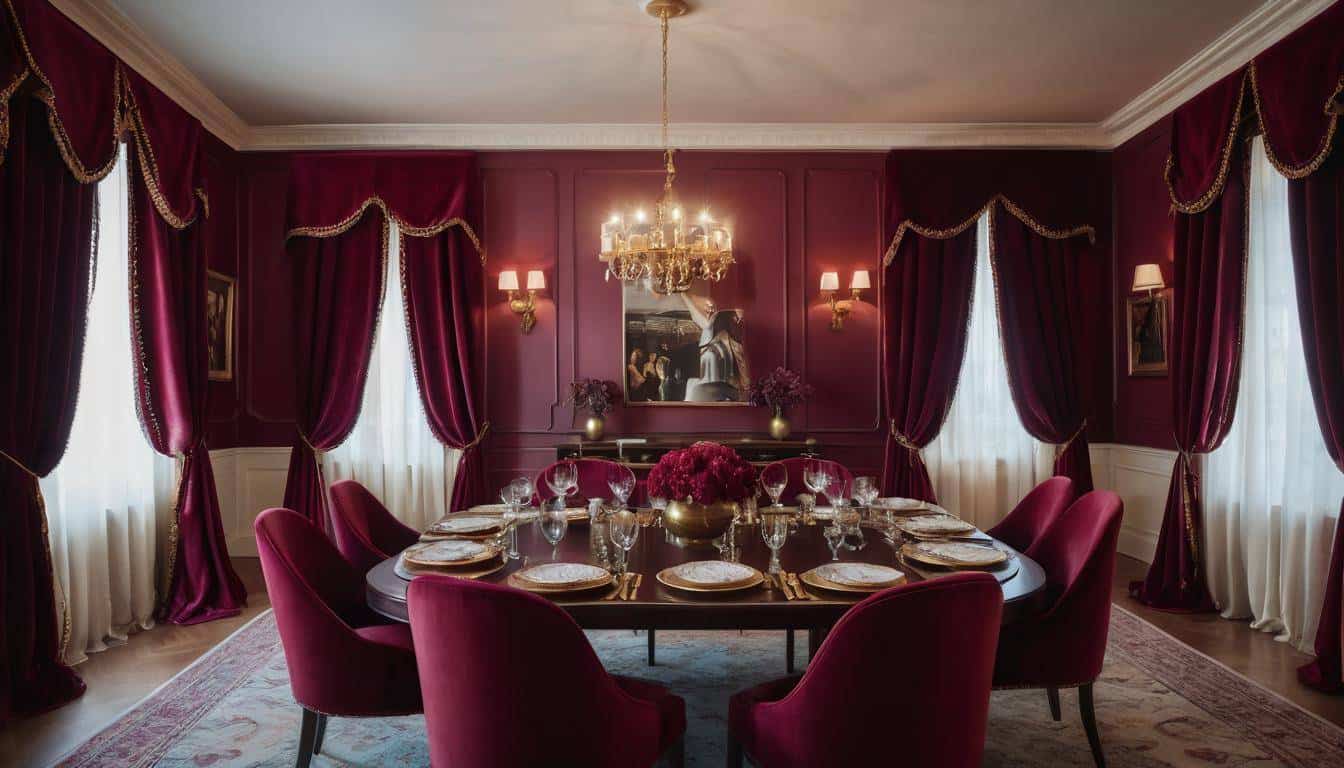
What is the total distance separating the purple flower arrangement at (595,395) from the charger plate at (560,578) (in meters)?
2.79

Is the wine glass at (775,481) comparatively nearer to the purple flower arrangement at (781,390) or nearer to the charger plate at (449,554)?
the charger plate at (449,554)

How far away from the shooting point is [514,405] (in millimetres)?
5258

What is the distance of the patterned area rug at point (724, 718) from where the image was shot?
2494 millimetres

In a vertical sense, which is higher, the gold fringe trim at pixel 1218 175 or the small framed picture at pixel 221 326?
the gold fringe trim at pixel 1218 175

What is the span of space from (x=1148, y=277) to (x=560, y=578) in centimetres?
418

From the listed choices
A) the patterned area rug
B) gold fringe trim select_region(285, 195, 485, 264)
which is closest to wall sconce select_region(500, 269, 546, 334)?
gold fringe trim select_region(285, 195, 485, 264)

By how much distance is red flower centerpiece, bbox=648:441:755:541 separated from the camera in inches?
95.0

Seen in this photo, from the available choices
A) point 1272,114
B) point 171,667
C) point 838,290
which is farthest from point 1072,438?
point 171,667

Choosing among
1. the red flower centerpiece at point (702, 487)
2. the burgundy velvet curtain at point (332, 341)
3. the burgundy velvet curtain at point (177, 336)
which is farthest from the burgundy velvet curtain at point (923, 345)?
the burgundy velvet curtain at point (177, 336)

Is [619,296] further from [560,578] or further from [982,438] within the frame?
[560,578]

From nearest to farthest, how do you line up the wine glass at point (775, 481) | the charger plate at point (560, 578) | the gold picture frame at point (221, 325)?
1. the charger plate at point (560, 578)
2. the wine glass at point (775, 481)
3. the gold picture frame at point (221, 325)

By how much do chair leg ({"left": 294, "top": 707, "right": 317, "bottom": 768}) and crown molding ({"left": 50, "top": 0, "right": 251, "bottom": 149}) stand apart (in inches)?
129

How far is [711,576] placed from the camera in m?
2.09

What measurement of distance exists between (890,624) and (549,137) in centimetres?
446
